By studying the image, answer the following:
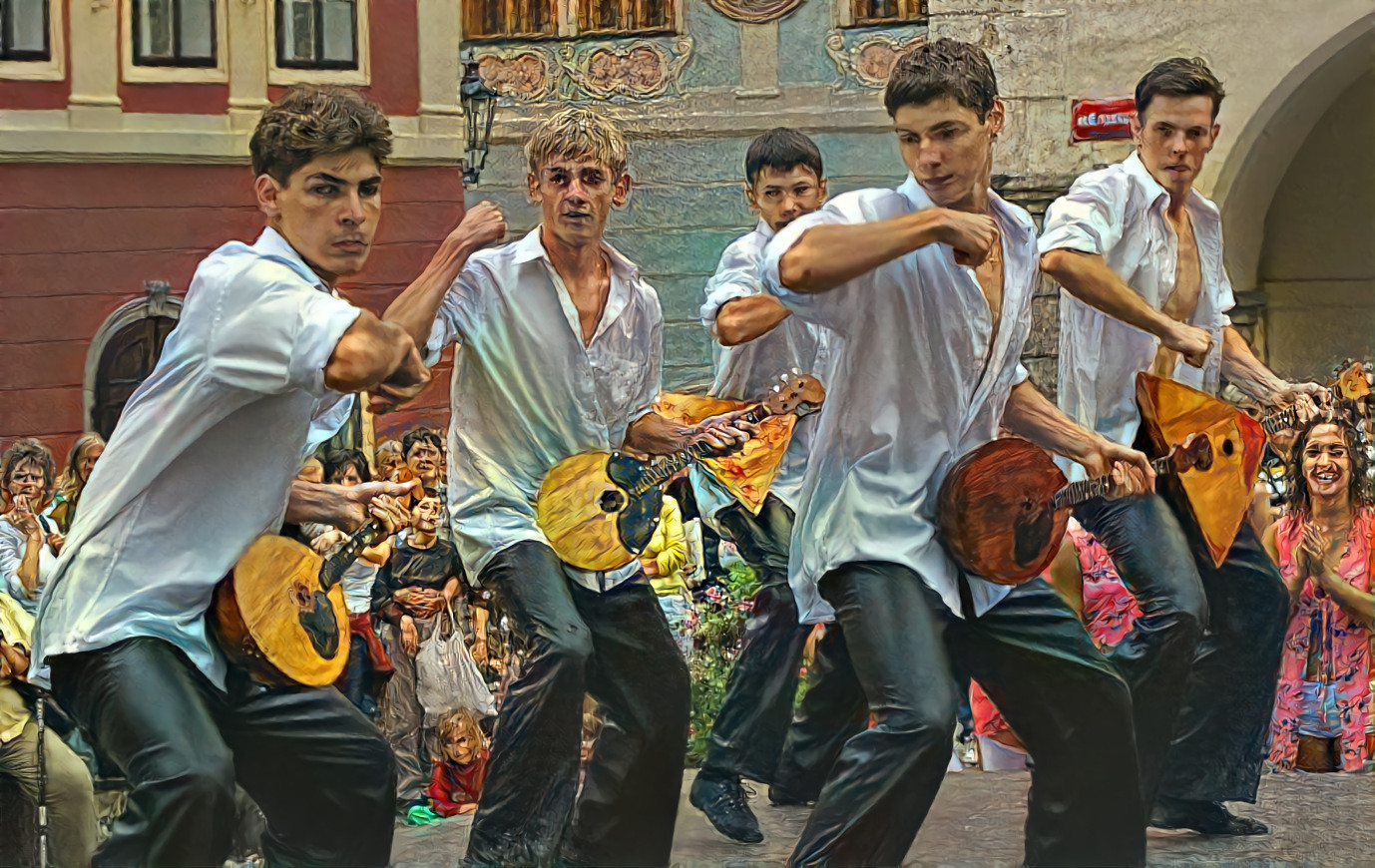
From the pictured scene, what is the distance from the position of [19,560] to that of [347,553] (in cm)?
119

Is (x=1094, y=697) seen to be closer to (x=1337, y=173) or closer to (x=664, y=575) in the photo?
(x=664, y=575)

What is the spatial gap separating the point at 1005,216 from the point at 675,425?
3.86 feet

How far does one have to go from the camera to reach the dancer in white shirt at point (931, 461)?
6.47 meters

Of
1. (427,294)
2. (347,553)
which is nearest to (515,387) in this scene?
(427,294)

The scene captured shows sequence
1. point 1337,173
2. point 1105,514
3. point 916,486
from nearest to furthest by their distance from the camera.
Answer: point 916,486
point 1105,514
point 1337,173

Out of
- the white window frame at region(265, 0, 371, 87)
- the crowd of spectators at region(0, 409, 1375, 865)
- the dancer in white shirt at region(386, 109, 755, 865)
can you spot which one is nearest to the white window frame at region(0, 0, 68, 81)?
the white window frame at region(265, 0, 371, 87)

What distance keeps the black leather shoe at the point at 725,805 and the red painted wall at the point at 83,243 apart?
1.88 m

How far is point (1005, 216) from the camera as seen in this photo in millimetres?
6914

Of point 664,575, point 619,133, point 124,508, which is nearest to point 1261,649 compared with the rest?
point 664,575

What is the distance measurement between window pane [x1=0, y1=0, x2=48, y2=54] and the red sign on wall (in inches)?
129

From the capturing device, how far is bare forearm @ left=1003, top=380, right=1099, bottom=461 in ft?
23.1

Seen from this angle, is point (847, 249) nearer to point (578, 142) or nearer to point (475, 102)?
point (578, 142)

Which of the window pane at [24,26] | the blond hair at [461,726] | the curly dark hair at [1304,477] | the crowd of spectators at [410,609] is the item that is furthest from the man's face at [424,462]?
the curly dark hair at [1304,477]

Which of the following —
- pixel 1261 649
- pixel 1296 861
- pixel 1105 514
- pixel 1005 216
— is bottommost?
pixel 1296 861
